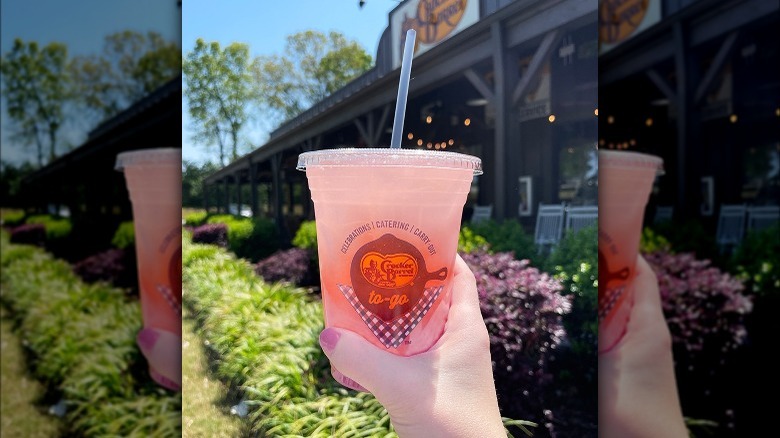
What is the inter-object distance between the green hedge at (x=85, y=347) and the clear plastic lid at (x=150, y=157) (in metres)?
0.54

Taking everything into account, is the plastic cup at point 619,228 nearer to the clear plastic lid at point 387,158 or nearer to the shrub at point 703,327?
the shrub at point 703,327

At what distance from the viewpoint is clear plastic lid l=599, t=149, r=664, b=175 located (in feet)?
5.56

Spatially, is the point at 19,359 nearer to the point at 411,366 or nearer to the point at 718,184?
the point at 411,366

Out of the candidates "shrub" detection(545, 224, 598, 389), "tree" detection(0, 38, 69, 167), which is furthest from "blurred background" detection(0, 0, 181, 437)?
"shrub" detection(545, 224, 598, 389)

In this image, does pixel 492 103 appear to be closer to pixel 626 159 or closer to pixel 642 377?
pixel 626 159

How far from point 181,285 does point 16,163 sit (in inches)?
30.6

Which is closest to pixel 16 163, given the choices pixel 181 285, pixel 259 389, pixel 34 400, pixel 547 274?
pixel 181 285

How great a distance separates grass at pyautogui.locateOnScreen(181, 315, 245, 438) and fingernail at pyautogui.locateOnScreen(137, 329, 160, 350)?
0.54 feet

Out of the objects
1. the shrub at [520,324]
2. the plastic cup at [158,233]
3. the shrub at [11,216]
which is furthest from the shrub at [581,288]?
the shrub at [11,216]

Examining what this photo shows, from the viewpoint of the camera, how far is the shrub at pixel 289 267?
175 cm

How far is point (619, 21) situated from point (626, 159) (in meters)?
0.44

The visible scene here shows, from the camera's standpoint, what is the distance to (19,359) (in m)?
2.16

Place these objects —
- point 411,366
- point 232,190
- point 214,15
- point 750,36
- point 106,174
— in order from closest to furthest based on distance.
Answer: point 411,366 → point 750,36 → point 214,15 → point 232,190 → point 106,174

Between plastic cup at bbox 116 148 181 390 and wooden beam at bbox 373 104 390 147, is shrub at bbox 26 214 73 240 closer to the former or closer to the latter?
plastic cup at bbox 116 148 181 390
